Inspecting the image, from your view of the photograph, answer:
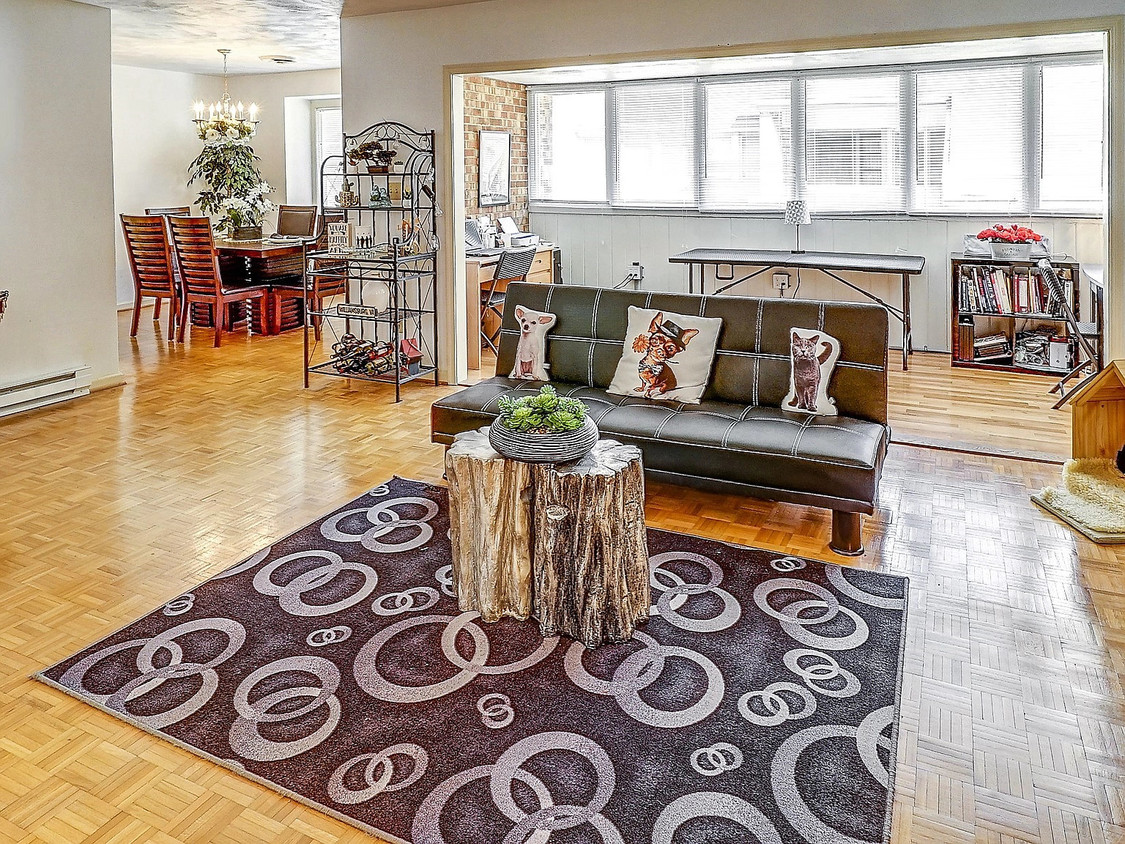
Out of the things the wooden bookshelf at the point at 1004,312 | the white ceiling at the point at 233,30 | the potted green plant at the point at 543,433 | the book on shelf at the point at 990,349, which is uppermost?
the white ceiling at the point at 233,30

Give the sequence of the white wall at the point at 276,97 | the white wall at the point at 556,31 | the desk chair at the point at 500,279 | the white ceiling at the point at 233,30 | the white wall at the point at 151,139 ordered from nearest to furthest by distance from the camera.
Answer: the white wall at the point at 556,31
the white ceiling at the point at 233,30
the desk chair at the point at 500,279
the white wall at the point at 151,139
the white wall at the point at 276,97

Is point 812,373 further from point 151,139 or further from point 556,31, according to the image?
point 151,139

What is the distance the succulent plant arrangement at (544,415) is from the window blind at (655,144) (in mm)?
5556

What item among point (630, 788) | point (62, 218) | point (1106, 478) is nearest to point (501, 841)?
point (630, 788)

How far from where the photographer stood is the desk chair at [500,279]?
6527 millimetres

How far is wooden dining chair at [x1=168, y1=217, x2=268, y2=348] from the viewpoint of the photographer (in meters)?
7.32

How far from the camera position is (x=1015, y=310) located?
6.56m

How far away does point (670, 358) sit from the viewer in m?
4.14

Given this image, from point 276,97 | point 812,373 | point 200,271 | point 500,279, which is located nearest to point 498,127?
point 500,279

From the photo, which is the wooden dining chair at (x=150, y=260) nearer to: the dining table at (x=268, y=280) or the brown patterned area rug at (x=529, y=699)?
the dining table at (x=268, y=280)

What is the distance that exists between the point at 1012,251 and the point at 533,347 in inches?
158

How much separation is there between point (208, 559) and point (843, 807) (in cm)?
244

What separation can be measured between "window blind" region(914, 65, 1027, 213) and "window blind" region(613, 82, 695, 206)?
191 centimetres

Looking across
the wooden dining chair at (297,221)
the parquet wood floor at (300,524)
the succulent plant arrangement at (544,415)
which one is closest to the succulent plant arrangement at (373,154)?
the parquet wood floor at (300,524)
